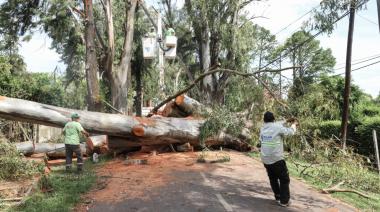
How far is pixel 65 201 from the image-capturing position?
8.49m

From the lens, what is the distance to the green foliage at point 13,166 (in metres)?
11.6

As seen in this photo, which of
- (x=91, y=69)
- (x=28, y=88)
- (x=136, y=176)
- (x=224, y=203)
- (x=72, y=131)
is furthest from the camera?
(x=28, y=88)

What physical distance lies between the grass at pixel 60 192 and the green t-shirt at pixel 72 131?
33.1 inches

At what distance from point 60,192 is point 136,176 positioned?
229 cm

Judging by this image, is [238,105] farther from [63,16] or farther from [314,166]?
[63,16]

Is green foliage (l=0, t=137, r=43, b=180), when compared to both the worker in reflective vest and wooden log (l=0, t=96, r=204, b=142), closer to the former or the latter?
wooden log (l=0, t=96, r=204, b=142)

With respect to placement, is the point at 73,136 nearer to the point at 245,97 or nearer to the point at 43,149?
the point at 245,97

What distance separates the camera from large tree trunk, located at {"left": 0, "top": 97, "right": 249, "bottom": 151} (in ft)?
39.3

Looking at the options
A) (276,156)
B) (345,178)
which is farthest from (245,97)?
(276,156)

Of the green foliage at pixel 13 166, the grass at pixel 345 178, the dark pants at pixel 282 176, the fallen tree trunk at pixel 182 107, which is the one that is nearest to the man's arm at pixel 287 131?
the dark pants at pixel 282 176

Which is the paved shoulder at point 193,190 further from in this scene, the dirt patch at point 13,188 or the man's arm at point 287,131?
the dirt patch at point 13,188

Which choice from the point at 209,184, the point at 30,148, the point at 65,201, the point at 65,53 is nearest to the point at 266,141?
the point at 209,184

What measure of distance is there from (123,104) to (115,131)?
5.66 m

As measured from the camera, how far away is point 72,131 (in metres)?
12.2
